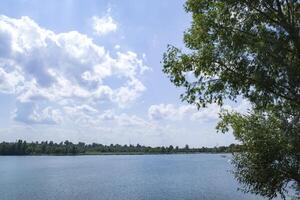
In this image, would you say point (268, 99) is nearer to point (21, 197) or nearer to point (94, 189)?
point (21, 197)

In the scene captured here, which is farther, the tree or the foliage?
the foliage

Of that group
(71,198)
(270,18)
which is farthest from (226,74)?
(71,198)

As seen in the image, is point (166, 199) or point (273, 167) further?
point (166, 199)

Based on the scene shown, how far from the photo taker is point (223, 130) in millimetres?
14273

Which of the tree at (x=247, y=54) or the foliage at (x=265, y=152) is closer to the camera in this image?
the tree at (x=247, y=54)

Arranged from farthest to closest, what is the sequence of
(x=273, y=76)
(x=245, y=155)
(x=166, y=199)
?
(x=166, y=199)
(x=245, y=155)
(x=273, y=76)

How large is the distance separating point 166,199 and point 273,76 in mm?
44203

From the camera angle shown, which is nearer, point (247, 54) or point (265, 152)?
point (247, 54)

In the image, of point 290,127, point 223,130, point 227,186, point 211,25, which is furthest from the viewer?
point 227,186

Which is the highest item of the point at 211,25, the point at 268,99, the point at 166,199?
the point at 211,25

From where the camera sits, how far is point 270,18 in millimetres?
11547

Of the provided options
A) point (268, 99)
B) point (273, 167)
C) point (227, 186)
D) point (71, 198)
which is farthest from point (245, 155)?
point (227, 186)

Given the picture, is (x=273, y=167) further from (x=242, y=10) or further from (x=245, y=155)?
(x=242, y=10)

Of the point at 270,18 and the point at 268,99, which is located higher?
the point at 270,18
